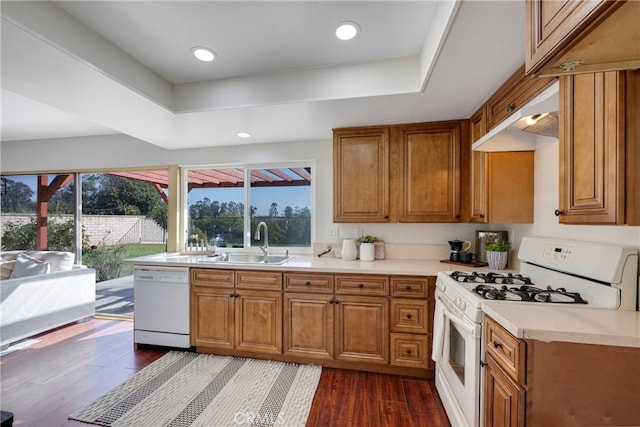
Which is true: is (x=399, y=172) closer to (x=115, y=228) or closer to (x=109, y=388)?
(x=109, y=388)

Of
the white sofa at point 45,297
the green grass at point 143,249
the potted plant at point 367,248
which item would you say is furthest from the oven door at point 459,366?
the white sofa at point 45,297

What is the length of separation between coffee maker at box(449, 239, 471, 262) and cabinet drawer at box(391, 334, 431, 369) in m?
0.80

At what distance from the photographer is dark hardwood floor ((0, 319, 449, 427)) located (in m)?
1.75

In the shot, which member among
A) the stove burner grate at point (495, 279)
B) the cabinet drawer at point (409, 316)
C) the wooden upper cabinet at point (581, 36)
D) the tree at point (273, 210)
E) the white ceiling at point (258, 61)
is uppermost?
the white ceiling at point (258, 61)

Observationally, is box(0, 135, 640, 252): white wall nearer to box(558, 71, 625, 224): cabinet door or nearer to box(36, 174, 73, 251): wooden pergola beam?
box(36, 174, 73, 251): wooden pergola beam

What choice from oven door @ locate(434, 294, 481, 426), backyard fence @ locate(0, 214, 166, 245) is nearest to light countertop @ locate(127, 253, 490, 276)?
oven door @ locate(434, 294, 481, 426)

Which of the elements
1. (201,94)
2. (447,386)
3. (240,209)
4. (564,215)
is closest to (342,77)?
(201,94)

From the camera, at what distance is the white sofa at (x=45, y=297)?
→ 2.66m

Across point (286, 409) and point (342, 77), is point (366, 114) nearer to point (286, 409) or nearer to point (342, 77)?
point (342, 77)

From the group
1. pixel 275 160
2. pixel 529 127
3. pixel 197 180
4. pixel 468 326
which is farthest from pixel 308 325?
pixel 197 180

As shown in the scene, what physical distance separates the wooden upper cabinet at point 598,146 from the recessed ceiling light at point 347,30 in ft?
3.66

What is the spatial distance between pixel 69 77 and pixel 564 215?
2.98 metres

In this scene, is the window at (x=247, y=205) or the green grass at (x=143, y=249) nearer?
the window at (x=247, y=205)

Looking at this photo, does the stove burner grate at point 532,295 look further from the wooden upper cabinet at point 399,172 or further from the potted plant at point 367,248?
the potted plant at point 367,248
